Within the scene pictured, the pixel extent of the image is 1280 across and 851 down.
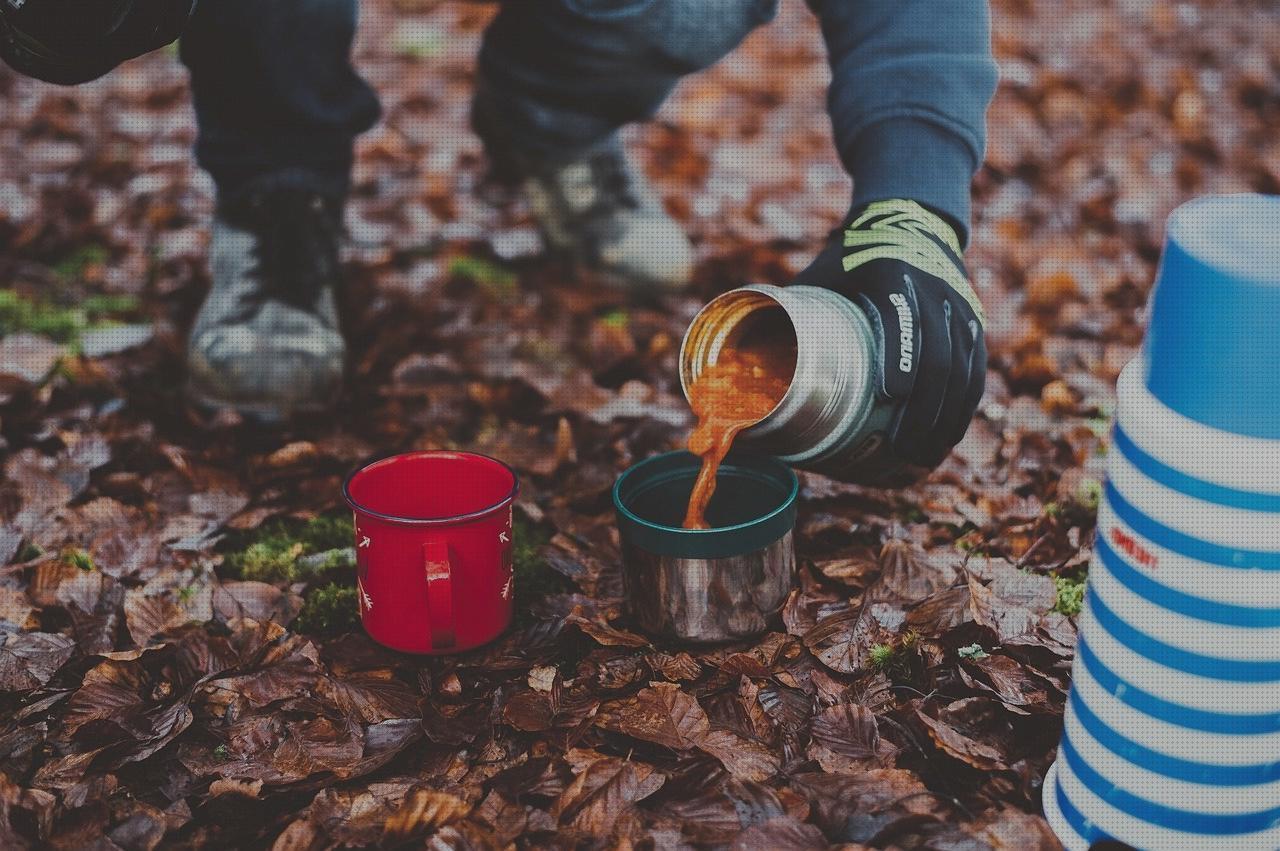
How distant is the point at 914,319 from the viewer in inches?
64.7

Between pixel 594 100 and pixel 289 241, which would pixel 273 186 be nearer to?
pixel 289 241

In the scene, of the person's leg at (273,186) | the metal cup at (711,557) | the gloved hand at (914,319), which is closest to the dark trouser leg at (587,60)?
the person's leg at (273,186)

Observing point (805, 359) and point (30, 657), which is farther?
point (30, 657)

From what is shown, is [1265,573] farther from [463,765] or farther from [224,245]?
[224,245]

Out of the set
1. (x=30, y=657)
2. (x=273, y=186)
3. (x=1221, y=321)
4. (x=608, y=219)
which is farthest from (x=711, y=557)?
(x=608, y=219)

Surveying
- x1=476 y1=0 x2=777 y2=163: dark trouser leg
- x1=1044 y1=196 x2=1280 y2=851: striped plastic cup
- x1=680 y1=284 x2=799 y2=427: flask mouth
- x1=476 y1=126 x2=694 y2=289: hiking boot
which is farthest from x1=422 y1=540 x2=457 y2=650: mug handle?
x1=476 y1=126 x2=694 y2=289: hiking boot

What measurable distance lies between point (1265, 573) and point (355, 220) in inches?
101

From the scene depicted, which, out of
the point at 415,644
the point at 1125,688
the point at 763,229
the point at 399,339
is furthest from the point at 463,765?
the point at 763,229

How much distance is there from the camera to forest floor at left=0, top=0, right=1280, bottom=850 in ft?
4.64

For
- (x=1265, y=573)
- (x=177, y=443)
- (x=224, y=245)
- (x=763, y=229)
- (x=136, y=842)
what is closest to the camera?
(x=1265, y=573)

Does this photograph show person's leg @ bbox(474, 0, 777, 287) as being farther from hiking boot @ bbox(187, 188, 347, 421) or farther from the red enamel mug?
the red enamel mug

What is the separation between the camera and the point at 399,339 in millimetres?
2590

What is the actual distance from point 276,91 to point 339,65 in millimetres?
142

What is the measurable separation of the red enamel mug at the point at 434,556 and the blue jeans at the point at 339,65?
891 millimetres
